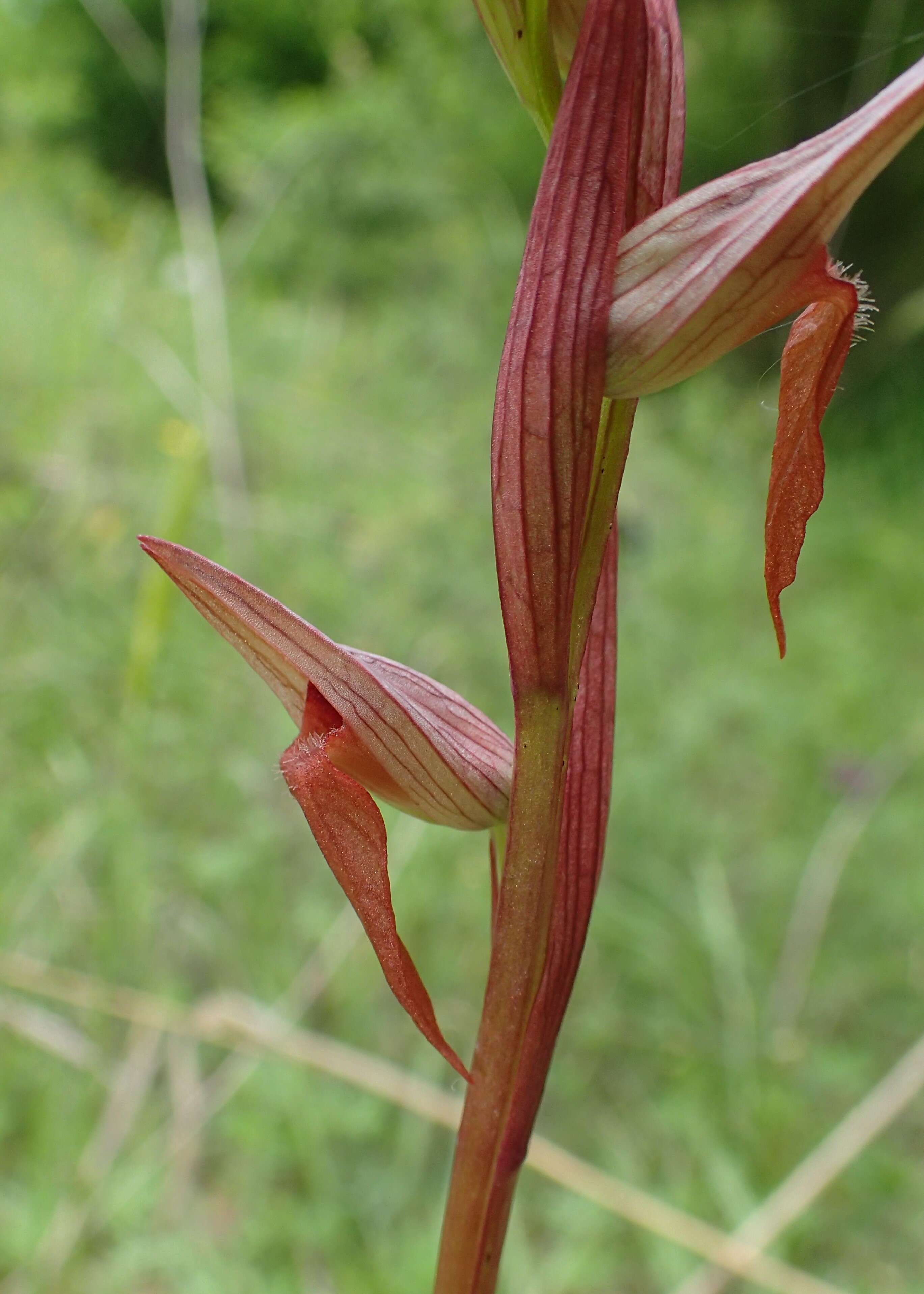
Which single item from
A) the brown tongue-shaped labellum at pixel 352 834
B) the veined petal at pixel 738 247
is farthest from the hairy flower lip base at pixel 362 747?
the veined petal at pixel 738 247

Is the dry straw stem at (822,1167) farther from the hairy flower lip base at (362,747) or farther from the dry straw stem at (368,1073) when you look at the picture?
the hairy flower lip base at (362,747)

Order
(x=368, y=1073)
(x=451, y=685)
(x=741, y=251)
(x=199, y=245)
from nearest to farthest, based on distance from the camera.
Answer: (x=741, y=251)
(x=368, y=1073)
(x=451, y=685)
(x=199, y=245)

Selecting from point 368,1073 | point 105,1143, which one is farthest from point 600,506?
point 105,1143

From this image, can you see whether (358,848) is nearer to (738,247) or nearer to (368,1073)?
(738,247)

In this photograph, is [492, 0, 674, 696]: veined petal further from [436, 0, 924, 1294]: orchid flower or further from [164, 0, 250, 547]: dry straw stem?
[164, 0, 250, 547]: dry straw stem

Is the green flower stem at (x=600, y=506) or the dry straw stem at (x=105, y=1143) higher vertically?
the green flower stem at (x=600, y=506)

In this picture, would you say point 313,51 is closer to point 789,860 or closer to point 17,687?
point 17,687

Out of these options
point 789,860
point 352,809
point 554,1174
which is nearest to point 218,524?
point 789,860
